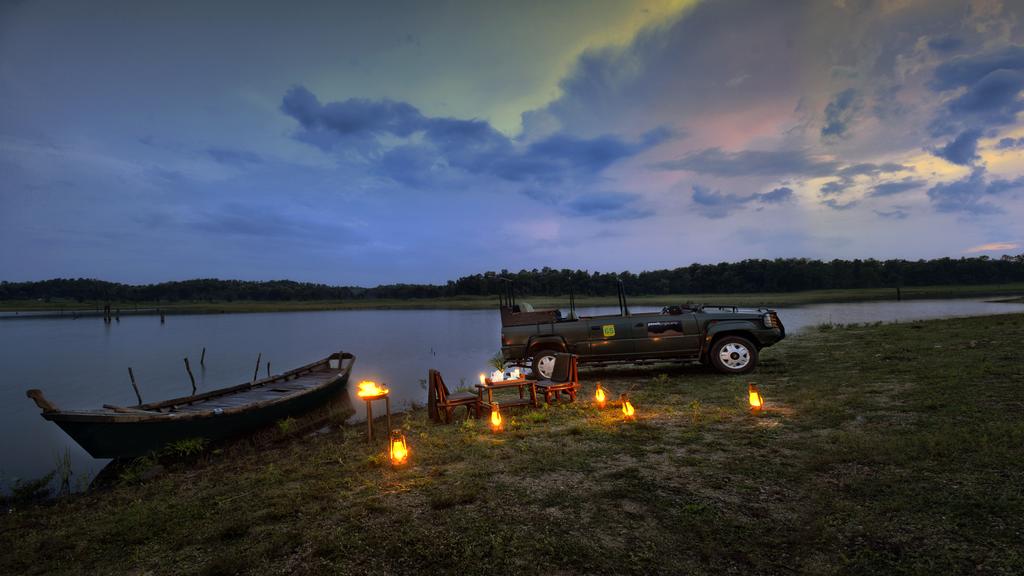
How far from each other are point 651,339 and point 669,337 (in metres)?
0.44

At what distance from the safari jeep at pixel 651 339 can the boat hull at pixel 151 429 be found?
672 centimetres

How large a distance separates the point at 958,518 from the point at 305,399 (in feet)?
46.5

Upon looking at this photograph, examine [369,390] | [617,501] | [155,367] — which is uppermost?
[369,390]

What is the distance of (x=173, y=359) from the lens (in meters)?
30.8

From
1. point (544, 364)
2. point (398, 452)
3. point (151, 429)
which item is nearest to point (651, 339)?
point (544, 364)

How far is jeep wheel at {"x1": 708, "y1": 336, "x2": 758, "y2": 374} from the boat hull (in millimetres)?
11504

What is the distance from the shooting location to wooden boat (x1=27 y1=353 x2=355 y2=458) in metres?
9.17

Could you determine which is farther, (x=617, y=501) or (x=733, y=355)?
(x=733, y=355)

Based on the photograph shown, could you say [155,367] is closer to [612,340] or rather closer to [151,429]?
[151,429]

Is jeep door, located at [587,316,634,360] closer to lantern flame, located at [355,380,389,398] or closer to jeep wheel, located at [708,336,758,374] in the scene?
jeep wheel, located at [708,336,758,374]

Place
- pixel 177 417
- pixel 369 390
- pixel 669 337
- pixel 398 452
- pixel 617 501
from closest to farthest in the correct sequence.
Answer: pixel 617 501 < pixel 398 452 < pixel 369 390 < pixel 177 417 < pixel 669 337

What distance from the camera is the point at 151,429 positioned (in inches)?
392

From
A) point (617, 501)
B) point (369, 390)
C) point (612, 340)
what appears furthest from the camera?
point (612, 340)

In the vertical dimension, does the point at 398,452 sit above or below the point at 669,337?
below
